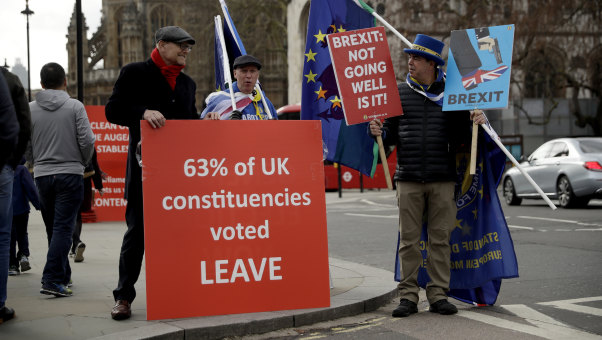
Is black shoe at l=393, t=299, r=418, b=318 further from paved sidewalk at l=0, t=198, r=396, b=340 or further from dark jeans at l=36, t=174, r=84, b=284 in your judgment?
dark jeans at l=36, t=174, r=84, b=284

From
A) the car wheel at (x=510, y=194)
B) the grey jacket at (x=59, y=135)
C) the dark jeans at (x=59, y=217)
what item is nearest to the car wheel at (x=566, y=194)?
the car wheel at (x=510, y=194)

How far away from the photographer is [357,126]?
6.45 m

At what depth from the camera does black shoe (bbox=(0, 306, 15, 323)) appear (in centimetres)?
520

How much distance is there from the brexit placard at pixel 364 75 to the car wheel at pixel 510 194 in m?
12.9

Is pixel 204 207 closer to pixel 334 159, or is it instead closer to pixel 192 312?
pixel 192 312

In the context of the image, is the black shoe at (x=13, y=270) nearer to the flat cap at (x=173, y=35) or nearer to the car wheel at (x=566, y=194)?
the flat cap at (x=173, y=35)

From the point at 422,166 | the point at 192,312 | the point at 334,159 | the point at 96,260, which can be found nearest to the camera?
the point at 192,312

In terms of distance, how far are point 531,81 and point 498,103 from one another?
42.7 meters

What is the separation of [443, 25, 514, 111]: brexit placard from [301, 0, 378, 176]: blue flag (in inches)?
41.4

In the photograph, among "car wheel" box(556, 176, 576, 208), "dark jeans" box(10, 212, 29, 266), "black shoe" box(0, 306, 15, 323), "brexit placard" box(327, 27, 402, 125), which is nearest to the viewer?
"black shoe" box(0, 306, 15, 323)

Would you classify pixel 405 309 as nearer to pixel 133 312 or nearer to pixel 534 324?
pixel 534 324

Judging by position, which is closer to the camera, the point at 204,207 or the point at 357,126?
the point at 204,207

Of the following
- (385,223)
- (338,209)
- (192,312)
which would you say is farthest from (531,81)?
(192,312)

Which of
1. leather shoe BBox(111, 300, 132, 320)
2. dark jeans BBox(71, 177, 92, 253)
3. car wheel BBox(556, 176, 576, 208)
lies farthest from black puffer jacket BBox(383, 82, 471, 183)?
car wheel BBox(556, 176, 576, 208)
